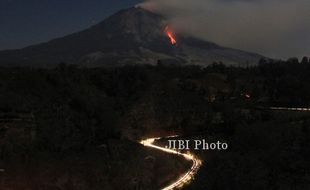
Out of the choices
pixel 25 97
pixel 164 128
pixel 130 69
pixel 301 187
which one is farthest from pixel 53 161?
pixel 130 69

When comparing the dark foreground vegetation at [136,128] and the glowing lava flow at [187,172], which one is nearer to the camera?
the dark foreground vegetation at [136,128]

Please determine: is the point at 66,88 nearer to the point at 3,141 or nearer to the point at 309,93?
the point at 3,141

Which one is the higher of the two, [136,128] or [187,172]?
[136,128]

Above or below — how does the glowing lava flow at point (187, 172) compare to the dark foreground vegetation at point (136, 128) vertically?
below

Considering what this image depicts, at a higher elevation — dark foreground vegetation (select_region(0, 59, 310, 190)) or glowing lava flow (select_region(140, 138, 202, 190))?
dark foreground vegetation (select_region(0, 59, 310, 190))

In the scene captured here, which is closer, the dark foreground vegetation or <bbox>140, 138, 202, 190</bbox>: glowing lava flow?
the dark foreground vegetation

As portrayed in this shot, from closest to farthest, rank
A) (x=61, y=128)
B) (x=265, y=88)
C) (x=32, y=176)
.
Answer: (x=32, y=176) < (x=61, y=128) < (x=265, y=88)

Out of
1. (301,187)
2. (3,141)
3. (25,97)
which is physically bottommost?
(301,187)

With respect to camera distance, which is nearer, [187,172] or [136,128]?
[187,172]
